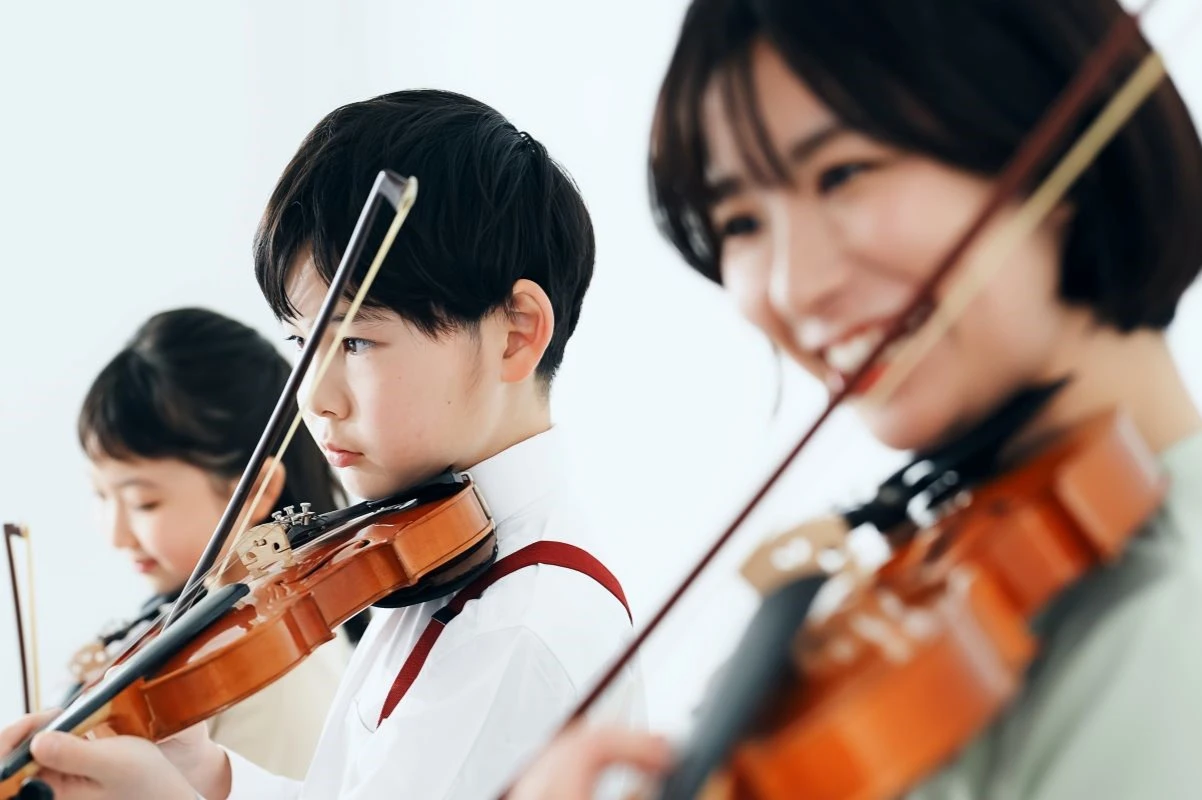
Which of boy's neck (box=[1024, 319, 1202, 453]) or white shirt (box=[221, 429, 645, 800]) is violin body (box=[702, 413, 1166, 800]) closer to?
boy's neck (box=[1024, 319, 1202, 453])

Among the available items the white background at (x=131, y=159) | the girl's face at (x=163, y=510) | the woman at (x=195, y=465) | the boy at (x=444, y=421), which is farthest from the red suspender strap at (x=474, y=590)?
the white background at (x=131, y=159)

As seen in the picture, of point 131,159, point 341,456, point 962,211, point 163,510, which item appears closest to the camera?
point 962,211

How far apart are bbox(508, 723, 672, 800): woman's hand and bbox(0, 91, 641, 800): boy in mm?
396

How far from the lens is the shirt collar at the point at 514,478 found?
102 centimetres

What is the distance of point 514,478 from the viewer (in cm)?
102

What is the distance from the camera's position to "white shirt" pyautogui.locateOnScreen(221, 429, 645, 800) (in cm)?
89

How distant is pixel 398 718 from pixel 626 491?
3.19 feet

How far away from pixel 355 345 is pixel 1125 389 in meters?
0.60

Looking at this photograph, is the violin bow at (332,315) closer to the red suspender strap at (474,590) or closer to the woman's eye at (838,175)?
the red suspender strap at (474,590)

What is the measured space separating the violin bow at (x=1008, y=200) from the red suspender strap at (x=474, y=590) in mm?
417

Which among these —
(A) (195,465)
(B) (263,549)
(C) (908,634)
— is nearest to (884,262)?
(C) (908,634)

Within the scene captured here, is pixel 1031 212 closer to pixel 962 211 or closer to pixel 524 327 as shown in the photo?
pixel 962 211

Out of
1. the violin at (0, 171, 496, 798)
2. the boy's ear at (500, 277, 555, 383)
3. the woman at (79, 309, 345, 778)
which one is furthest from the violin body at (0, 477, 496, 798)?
the woman at (79, 309, 345, 778)

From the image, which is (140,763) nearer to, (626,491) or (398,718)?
(398,718)
